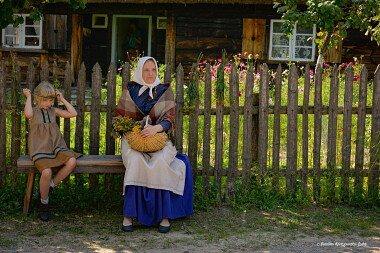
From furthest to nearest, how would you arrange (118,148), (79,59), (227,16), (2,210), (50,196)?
(79,59), (227,16), (118,148), (50,196), (2,210)

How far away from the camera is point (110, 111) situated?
503cm

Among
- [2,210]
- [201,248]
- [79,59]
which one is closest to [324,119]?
[201,248]

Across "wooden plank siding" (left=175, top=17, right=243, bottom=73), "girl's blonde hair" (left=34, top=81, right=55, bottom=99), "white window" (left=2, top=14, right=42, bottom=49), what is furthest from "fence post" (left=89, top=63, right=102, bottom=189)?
"white window" (left=2, top=14, right=42, bottom=49)

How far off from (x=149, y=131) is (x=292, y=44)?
8.93 meters

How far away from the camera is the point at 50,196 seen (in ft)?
16.5

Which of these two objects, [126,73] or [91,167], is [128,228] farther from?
[126,73]

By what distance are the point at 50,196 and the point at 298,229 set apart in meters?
2.43

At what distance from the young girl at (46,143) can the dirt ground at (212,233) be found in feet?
1.17

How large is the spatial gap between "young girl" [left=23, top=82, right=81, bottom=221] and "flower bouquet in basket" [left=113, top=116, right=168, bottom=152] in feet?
1.77

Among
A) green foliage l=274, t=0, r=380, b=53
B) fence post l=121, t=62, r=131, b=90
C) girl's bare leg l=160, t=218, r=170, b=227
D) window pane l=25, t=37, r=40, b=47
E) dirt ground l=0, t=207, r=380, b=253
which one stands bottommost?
dirt ground l=0, t=207, r=380, b=253

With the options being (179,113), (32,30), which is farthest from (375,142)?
(32,30)

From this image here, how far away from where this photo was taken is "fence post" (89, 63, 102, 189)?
4.95 meters

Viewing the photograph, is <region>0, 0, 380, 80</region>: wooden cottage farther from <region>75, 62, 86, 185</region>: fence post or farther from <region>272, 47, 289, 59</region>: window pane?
<region>75, 62, 86, 185</region>: fence post

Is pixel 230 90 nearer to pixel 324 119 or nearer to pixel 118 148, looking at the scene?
pixel 118 148
